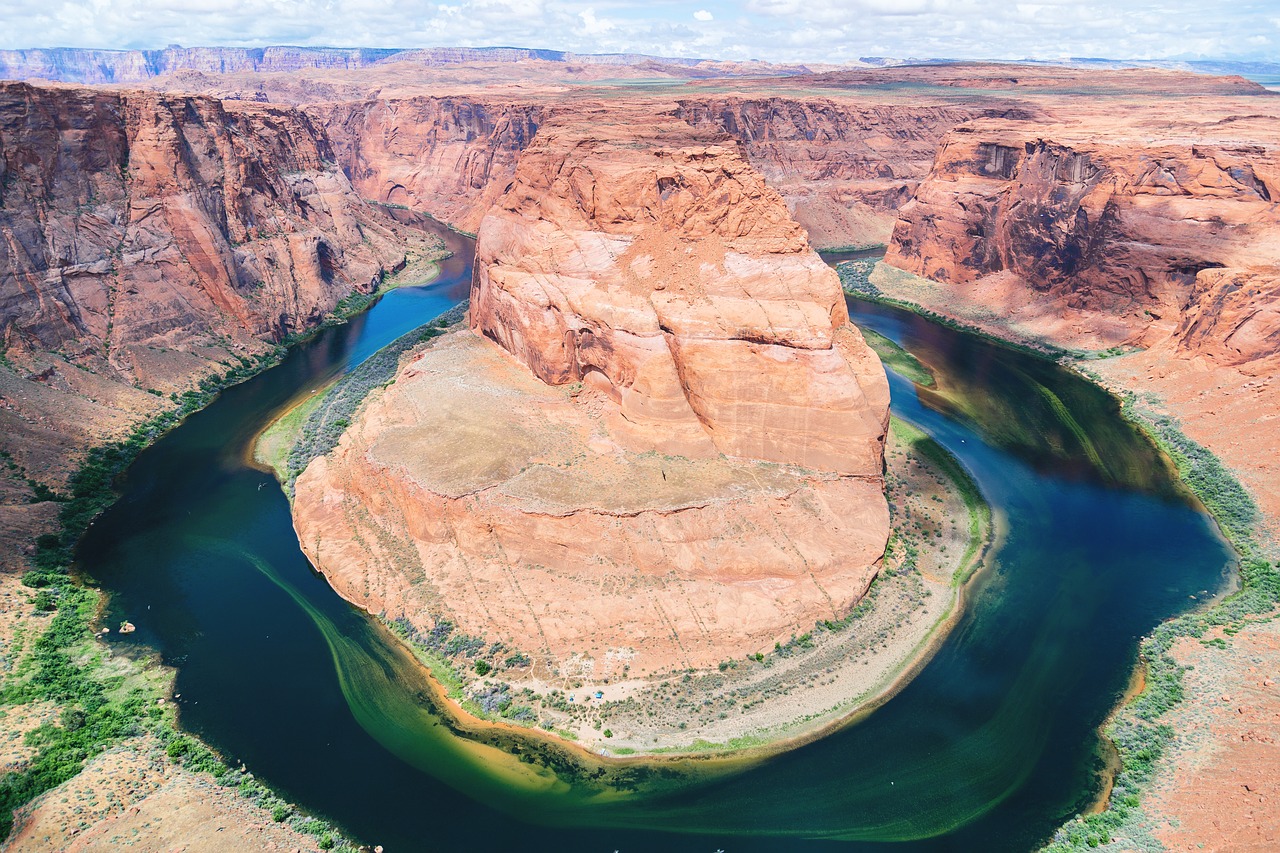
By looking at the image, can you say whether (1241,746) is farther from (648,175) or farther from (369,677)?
(648,175)

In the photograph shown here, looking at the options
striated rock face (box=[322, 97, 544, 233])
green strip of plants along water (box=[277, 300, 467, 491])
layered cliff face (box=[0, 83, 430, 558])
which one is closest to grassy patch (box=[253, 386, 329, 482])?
green strip of plants along water (box=[277, 300, 467, 491])

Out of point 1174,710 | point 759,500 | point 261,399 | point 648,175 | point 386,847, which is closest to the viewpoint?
point 386,847

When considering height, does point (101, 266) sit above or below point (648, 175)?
below

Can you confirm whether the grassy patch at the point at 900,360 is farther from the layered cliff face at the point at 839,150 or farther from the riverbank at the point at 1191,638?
the layered cliff face at the point at 839,150

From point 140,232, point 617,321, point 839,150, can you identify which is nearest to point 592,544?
point 617,321

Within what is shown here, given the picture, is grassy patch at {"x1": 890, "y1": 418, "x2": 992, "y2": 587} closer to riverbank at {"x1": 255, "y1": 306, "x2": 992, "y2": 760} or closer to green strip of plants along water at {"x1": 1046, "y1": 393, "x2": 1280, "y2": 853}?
riverbank at {"x1": 255, "y1": 306, "x2": 992, "y2": 760}

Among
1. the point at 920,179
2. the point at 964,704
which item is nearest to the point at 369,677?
the point at 964,704
